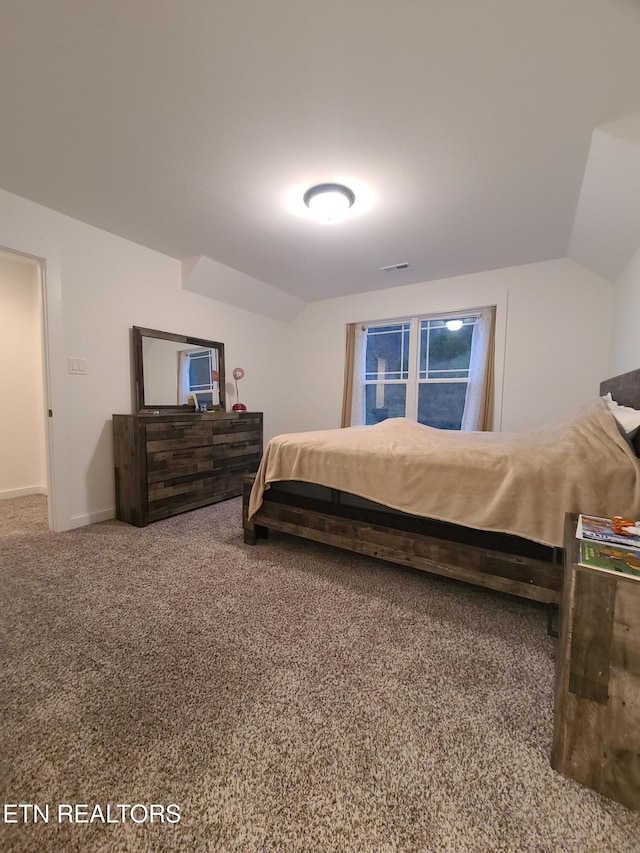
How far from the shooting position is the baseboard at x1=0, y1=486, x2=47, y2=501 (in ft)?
11.1

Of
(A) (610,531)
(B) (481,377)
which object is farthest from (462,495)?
(B) (481,377)

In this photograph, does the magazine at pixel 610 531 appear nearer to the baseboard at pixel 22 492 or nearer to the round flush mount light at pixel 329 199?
the round flush mount light at pixel 329 199

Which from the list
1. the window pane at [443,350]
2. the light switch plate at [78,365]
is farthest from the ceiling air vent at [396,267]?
the light switch plate at [78,365]

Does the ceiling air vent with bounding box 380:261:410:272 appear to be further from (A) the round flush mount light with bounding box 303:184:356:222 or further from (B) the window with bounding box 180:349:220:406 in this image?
(B) the window with bounding box 180:349:220:406

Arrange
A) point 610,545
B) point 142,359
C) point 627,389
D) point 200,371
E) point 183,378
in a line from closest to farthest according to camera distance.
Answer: point 610,545, point 627,389, point 142,359, point 183,378, point 200,371

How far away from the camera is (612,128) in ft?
5.30

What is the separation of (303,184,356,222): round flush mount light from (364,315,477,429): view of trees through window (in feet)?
6.74

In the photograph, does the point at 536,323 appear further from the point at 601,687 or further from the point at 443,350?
the point at 601,687

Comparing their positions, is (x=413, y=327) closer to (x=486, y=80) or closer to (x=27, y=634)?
(x=486, y=80)

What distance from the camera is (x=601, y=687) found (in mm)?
838

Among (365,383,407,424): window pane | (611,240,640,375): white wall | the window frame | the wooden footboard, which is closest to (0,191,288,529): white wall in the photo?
the wooden footboard

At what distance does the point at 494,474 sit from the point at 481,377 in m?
2.42

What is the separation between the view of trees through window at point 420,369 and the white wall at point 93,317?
2.38 metres

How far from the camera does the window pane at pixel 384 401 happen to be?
427 centimetres
